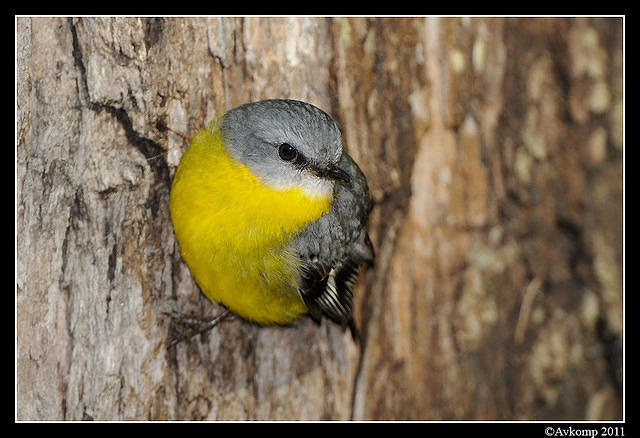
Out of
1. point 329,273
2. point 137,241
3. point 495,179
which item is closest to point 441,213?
point 495,179

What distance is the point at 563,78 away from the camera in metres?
4.29

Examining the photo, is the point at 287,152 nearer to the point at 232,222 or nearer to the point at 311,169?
the point at 311,169

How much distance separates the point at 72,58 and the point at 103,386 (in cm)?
145

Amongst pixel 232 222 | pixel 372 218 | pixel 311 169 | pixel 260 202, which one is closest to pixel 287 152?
pixel 311 169

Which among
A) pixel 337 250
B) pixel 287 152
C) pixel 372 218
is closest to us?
pixel 287 152

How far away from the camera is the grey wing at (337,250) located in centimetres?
276

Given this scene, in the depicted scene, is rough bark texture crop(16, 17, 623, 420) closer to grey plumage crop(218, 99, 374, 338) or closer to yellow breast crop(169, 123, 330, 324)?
yellow breast crop(169, 123, 330, 324)

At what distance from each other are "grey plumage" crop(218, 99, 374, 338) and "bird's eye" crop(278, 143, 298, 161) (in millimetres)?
11

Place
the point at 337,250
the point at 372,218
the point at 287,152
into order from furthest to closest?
the point at 372,218, the point at 337,250, the point at 287,152

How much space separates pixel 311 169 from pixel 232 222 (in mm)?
414

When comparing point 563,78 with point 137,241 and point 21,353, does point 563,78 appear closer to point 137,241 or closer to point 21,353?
point 137,241

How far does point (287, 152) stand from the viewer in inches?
96.7

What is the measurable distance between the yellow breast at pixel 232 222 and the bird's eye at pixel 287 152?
141mm

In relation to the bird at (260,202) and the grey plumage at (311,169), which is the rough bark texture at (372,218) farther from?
the grey plumage at (311,169)
